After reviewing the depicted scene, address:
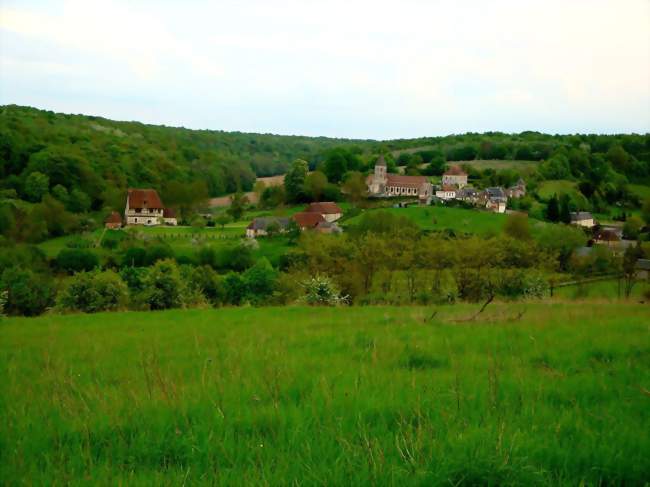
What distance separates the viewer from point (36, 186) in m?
93.6

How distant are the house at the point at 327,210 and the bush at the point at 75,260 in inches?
1559

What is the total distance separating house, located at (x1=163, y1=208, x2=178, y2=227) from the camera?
9772cm

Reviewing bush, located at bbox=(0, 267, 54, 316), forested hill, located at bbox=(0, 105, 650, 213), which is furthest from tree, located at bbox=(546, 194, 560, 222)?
bush, located at bbox=(0, 267, 54, 316)

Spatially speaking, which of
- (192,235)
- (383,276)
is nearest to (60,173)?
(192,235)

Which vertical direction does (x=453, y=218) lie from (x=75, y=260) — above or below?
above

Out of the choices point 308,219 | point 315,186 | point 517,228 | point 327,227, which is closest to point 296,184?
point 315,186

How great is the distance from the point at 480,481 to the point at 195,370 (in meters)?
4.43

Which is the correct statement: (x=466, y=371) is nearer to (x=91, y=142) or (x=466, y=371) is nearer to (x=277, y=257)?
(x=277, y=257)

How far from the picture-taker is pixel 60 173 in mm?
98438

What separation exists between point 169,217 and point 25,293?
225 feet

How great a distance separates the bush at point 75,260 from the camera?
60.4 m

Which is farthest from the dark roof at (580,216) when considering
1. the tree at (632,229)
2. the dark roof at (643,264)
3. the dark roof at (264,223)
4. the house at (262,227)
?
the house at (262,227)

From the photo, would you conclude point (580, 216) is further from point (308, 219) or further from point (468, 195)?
point (308, 219)

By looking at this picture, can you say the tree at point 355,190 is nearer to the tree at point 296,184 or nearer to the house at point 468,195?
the tree at point 296,184
